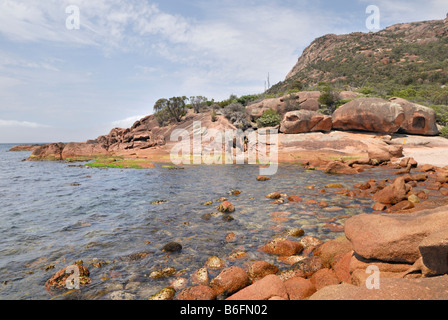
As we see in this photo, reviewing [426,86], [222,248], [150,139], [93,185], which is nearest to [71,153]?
[150,139]

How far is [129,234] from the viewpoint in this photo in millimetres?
8773

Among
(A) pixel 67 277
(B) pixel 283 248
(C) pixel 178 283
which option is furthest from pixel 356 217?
(A) pixel 67 277

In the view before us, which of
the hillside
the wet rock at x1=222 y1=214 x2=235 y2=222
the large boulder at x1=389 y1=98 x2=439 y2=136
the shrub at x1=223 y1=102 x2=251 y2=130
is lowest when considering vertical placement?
the wet rock at x1=222 y1=214 x2=235 y2=222

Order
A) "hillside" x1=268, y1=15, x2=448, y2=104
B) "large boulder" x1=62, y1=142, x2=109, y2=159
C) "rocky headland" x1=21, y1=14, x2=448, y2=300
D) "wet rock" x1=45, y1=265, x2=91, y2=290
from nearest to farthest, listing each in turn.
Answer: "rocky headland" x1=21, y1=14, x2=448, y2=300 → "wet rock" x1=45, y1=265, x2=91, y2=290 → "large boulder" x1=62, y1=142, x2=109, y2=159 → "hillside" x1=268, y1=15, x2=448, y2=104

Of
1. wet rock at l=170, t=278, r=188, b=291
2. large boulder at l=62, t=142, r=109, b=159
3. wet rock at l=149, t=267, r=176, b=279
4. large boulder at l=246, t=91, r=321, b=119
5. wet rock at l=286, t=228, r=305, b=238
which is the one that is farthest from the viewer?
large boulder at l=62, t=142, r=109, b=159

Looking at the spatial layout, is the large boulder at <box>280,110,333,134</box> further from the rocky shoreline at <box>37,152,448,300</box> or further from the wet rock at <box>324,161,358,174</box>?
the rocky shoreline at <box>37,152,448,300</box>

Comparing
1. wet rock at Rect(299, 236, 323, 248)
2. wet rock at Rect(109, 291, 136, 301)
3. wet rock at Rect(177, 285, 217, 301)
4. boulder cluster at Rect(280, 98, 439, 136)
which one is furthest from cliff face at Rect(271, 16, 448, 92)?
wet rock at Rect(109, 291, 136, 301)

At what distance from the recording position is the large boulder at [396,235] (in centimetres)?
437

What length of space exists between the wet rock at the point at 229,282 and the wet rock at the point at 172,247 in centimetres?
237

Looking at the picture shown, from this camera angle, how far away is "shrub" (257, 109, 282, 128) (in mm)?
42531

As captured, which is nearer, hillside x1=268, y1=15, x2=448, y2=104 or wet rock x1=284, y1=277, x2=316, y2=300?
wet rock x1=284, y1=277, x2=316, y2=300

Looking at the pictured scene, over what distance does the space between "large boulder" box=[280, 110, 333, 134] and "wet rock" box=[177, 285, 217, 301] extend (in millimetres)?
36689

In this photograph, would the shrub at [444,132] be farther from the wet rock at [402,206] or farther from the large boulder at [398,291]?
the large boulder at [398,291]

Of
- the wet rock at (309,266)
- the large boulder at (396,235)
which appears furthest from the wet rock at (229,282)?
the large boulder at (396,235)
